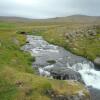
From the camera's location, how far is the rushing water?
184 ft

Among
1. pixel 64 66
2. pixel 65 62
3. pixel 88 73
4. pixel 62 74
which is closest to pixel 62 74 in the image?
pixel 62 74

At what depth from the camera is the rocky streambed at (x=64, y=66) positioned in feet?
167

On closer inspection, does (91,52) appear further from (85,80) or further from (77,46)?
(85,80)

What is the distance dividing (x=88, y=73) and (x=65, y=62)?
5.88 metres

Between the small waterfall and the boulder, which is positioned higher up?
the boulder

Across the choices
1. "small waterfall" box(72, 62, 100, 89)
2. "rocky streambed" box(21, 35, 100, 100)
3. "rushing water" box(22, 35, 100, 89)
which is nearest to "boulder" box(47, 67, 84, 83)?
"rocky streambed" box(21, 35, 100, 100)

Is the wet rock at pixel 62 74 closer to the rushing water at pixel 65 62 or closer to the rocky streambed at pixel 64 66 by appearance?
the rocky streambed at pixel 64 66

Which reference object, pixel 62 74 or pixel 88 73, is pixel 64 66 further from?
pixel 62 74

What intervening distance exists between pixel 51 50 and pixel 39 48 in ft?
11.1

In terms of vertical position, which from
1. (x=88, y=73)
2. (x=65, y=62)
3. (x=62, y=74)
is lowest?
(x=88, y=73)

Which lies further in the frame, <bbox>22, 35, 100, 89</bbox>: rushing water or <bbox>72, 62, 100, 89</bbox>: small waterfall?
<bbox>22, 35, 100, 89</bbox>: rushing water

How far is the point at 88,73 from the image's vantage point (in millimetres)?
58812

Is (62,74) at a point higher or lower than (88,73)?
higher

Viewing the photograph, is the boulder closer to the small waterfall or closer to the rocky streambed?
the rocky streambed
